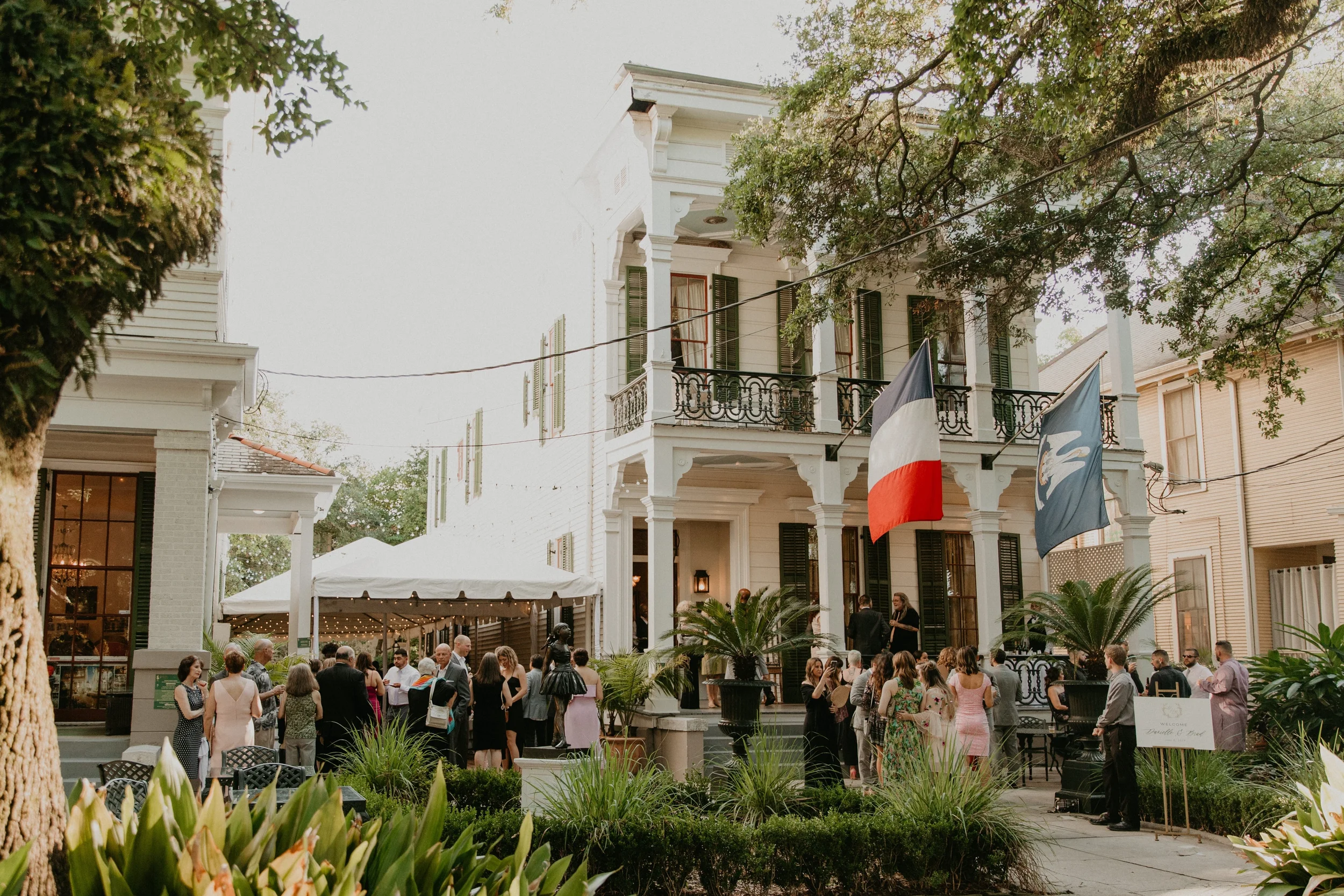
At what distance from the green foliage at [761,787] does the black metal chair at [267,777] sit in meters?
2.98

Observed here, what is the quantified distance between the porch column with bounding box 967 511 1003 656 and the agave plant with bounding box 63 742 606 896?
13.3m

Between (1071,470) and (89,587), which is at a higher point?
(1071,470)

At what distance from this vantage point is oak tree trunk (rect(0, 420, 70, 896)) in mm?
3459

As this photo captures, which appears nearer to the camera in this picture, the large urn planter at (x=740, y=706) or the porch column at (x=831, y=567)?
the large urn planter at (x=740, y=706)

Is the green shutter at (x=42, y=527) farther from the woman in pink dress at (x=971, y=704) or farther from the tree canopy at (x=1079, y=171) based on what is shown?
the woman in pink dress at (x=971, y=704)

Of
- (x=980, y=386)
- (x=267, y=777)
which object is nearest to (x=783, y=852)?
(x=267, y=777)

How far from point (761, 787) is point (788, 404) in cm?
907

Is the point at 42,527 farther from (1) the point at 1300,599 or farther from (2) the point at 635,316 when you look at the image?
(1) the point at 1300,599

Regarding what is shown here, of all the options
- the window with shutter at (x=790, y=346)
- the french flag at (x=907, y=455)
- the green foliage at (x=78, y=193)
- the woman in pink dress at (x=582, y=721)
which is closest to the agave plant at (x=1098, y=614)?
the french flag at (x=907, y=455)

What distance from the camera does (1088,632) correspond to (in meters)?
12.3

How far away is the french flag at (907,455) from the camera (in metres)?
12.5

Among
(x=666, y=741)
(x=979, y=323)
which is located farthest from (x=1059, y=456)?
(x=666, y=741)

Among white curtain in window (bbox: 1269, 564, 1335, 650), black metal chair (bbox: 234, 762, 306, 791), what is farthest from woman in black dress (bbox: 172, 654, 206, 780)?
white curtain in window (bbox: 1269, 564, 1335, 650)

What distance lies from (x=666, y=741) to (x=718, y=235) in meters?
8.61
